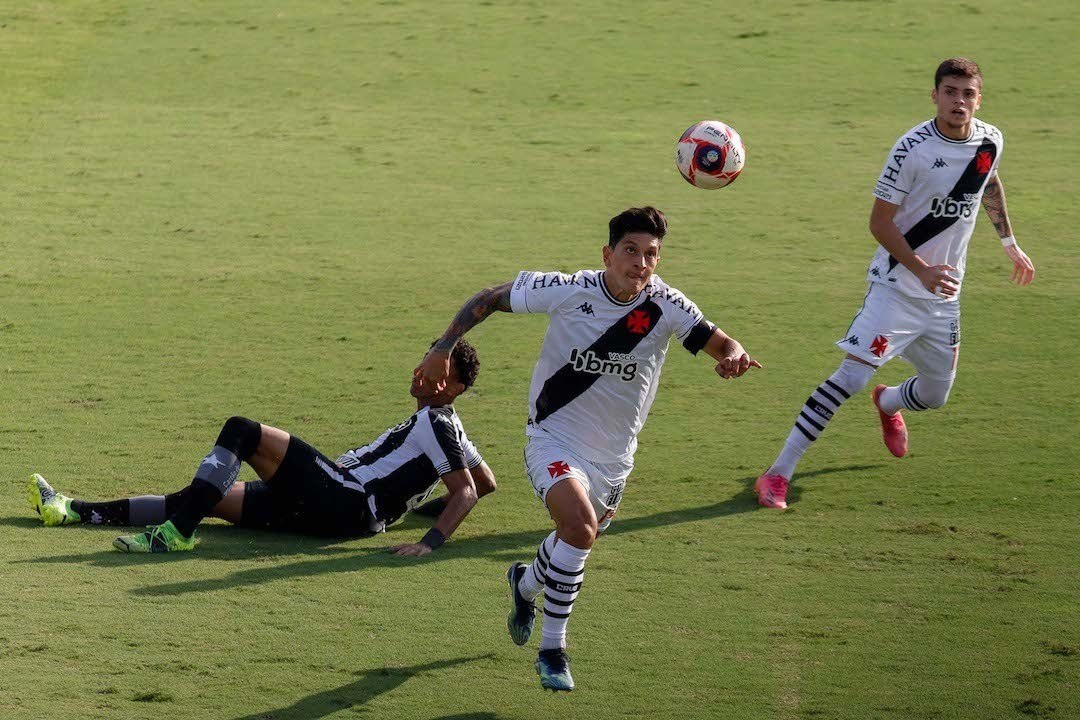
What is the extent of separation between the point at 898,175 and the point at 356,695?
407cm

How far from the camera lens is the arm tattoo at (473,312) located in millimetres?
5953

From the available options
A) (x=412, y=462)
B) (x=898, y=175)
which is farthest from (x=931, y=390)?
(x=412, y=462)

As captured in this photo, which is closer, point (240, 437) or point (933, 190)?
point (240, 437)

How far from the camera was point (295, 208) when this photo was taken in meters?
12.9

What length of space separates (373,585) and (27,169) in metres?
8.66

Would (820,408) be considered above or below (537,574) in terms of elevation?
above

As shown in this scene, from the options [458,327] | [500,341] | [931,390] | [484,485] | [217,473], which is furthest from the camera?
[500,341]

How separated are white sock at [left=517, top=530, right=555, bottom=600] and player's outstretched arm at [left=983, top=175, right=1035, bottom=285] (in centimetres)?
369

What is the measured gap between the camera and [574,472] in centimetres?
589

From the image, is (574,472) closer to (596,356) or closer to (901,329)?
(596,356)

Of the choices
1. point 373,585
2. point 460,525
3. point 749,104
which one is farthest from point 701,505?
point 749,104

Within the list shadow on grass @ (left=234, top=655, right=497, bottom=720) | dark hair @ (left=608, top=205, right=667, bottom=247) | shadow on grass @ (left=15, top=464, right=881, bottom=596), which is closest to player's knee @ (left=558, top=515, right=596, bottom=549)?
shadow on grass @ (left=234, top=655, right=497, bottom=720)

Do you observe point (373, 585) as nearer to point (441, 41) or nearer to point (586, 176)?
point (586, 176)

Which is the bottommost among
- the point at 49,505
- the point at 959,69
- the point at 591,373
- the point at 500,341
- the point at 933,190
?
the point at 49,505
